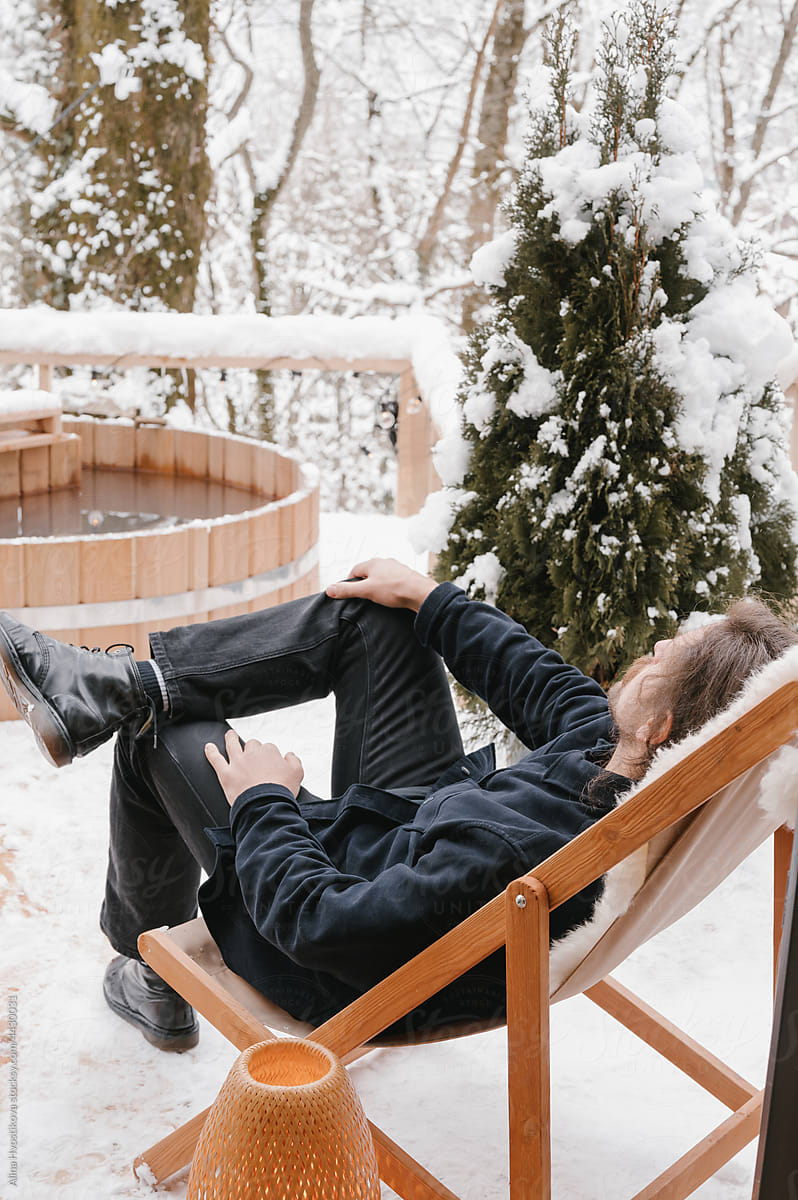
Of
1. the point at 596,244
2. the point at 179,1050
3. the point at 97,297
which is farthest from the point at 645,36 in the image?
the point at 97,297

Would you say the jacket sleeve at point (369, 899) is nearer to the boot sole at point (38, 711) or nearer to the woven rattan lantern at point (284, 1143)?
the woven rattan lantern at point (284, 1143)

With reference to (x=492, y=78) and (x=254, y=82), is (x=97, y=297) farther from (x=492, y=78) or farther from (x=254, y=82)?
(x=254, y=82)

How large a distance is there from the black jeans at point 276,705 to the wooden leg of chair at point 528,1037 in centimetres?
54

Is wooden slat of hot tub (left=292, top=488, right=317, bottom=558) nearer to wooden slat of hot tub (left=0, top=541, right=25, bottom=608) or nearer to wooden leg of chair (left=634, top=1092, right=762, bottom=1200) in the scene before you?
wooden slat of hot tub (left=0, top=541, right=25, bottom=608)

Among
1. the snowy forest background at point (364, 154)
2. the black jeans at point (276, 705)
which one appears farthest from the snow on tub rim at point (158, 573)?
the snowy forest background at point (364, 154)

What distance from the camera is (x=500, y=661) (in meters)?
1.77

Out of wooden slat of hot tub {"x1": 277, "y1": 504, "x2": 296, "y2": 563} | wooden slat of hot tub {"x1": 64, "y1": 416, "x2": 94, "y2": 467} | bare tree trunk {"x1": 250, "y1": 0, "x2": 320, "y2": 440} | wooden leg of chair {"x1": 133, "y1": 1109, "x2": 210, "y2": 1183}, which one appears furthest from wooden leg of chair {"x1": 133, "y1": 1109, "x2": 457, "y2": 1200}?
bare tree trunk {"x1": 250, "y1": 0, "x2": 320, "y2": 440}

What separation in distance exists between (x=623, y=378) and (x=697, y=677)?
1.03 m

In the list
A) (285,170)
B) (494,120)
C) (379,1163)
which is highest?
(494,120)

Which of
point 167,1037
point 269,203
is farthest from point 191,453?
point 269,203

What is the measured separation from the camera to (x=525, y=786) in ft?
4.72

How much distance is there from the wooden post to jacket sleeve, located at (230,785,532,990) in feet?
12.0

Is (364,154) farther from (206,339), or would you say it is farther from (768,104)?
(206,339)

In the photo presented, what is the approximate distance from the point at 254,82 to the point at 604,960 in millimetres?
11208
